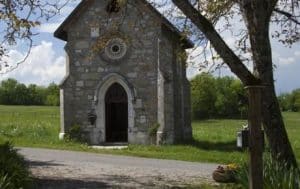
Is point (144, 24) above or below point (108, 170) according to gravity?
above

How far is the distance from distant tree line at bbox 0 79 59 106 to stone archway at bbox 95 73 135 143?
191 ft

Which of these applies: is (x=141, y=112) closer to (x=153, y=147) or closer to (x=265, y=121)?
(x=153, y=147)

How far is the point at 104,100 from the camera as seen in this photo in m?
30.3

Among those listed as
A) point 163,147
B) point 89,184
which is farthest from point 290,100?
point 89,184

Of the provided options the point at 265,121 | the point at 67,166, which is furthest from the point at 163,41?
the point at 265,121

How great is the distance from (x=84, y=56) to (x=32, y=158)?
31.7 feet

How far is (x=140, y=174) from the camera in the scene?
17.1 m

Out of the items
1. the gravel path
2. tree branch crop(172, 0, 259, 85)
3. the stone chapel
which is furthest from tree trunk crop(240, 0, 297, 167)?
the stone chapel

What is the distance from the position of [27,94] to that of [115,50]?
65928 millimetres

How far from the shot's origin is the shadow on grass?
2767cm

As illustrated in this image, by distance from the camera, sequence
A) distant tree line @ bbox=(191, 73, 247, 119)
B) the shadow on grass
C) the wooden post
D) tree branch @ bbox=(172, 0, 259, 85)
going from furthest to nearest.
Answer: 1. distant tree line @ bbox=(191, 73, 247, 119)
2. the shadow on grass
3. tree branch @ bbox=(172, 0, 259, 85)
4. the wooden post

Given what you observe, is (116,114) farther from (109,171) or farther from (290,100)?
(290,100)

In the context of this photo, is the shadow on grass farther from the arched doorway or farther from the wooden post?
the wooden post

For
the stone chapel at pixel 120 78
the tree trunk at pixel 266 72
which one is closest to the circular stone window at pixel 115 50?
the stone chapel at pixel 120 78
